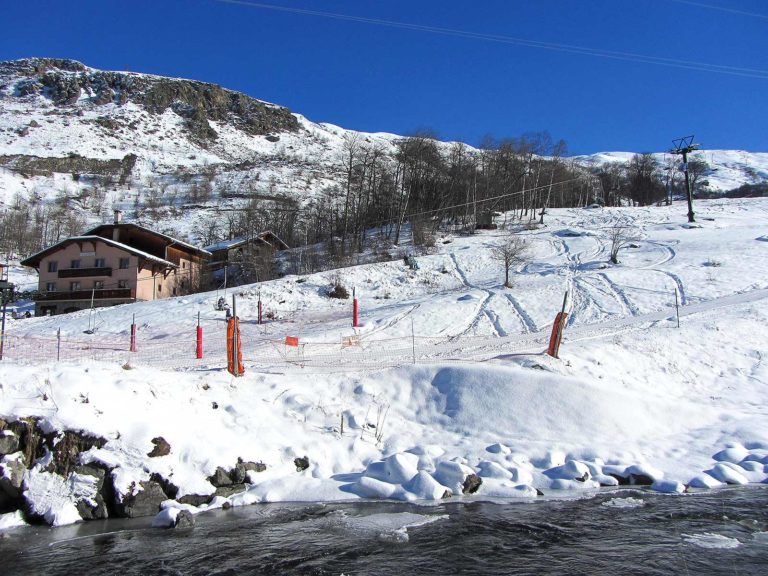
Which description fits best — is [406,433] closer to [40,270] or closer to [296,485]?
[296,485]

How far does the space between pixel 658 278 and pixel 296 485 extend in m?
29.1

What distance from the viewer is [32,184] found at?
103m

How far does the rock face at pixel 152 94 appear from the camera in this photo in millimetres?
151375

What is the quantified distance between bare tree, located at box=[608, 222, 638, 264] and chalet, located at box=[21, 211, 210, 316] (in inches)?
1328

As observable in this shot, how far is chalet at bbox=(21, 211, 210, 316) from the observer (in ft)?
149

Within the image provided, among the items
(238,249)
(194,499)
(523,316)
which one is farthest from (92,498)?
(238,249)

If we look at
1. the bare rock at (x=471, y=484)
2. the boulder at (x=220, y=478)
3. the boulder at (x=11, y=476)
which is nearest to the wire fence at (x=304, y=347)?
the boulder at (x=220, y=478)

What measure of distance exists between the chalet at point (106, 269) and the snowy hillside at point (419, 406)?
57.6 feet

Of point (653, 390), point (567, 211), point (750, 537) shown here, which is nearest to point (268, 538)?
point (750, 537)

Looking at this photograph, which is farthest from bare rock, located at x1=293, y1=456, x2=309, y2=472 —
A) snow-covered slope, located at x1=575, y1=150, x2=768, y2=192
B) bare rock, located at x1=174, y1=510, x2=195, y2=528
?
snow-covered slope, located at x1=575, y1=150, x2=768, y2=192

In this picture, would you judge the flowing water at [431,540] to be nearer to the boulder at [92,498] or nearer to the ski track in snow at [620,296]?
the boulder at [92,498]

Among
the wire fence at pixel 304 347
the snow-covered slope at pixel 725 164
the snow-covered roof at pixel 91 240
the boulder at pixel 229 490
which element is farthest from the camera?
the snow-covered slope at pixel 725 164

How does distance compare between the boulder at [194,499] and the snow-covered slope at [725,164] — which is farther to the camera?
the snow-covered slope at [725,164]

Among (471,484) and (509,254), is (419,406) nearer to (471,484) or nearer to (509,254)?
(471,484)
